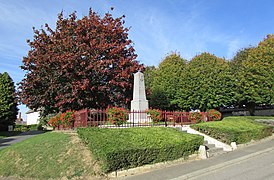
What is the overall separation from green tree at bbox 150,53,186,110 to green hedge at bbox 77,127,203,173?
53.5 ft

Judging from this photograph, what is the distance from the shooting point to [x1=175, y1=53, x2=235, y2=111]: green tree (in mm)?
23578

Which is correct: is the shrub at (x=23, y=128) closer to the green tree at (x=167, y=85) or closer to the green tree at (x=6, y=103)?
the green tree at (x=6, y=103)

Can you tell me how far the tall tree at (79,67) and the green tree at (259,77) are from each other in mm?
11514

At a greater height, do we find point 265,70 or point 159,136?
point 265,70

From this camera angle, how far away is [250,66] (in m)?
23.6

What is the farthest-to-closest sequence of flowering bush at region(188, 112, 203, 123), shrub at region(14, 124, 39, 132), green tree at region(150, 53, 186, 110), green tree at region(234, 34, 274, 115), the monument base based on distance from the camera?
1. shrub at region(14, 124, 39, 132)
2. green tree at region(150, 53, 186, 110)
3. green tree at region(234, 34, 274, 115)
4. flowering bush at region(188, 112, 203, 123)
5. the monument base

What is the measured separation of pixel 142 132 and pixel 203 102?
16.0 m

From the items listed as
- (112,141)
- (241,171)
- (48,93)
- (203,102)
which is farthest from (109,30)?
A: (241,171)

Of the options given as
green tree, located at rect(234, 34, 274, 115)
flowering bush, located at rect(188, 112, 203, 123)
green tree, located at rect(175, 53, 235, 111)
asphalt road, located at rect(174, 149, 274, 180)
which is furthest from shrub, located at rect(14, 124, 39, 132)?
asphalt road, located at rect(174, 149, 274, 180)

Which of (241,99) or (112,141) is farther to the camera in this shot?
(241,99)

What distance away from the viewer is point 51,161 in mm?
7492

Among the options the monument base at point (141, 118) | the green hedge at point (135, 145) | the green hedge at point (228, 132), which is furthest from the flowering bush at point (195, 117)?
the green hedge at point (135, 145)

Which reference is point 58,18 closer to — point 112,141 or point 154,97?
point 154,97

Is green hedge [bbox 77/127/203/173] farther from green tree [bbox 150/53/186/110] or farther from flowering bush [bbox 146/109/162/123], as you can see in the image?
green tree [bbox 150/53/186/110]
